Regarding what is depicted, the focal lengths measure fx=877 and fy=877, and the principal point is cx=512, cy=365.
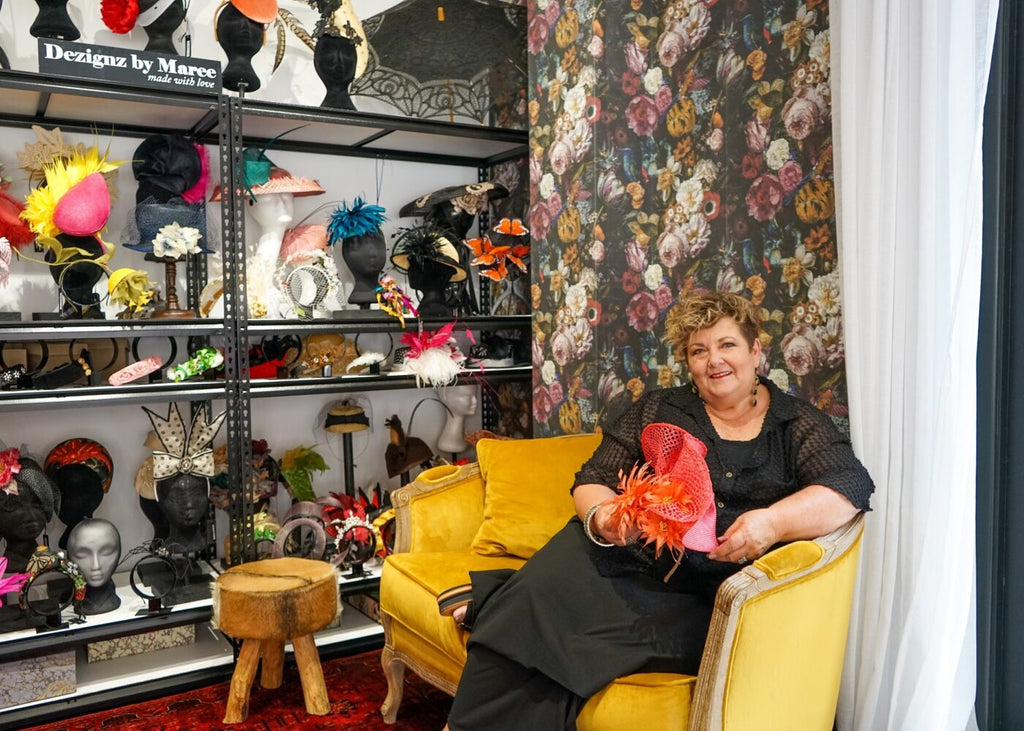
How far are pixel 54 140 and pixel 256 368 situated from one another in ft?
3.29

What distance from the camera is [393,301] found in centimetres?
332

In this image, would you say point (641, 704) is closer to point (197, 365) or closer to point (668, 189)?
point (668, 189)

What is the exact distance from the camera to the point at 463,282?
3689 mm

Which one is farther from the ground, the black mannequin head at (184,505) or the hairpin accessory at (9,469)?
the hairpin accessory at (9,469)

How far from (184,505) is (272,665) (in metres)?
0.62

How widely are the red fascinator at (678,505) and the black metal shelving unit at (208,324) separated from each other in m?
1.55

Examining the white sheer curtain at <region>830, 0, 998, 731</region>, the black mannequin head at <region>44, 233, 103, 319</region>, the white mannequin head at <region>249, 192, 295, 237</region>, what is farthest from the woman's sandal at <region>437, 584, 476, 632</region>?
the white mannequin head at <region>249, 192, 295, 237</region>

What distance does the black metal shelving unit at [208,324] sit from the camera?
2.71 m

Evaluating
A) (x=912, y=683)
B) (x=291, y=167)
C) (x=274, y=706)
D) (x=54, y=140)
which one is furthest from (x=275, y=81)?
(x=912, y=683)

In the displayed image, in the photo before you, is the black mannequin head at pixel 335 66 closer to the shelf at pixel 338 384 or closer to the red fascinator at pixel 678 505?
the shelf at pixel 338 384

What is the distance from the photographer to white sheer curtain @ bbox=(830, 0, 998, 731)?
2.03m

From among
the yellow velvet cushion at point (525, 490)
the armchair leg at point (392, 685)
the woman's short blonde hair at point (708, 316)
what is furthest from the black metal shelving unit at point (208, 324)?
the woman's short blonde hair at point (708, 316)

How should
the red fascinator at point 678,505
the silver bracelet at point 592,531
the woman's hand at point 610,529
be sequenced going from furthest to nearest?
the silver bracelet at point 592,531, the woman's hand at point 610,529, the red fascinator at point 678,505

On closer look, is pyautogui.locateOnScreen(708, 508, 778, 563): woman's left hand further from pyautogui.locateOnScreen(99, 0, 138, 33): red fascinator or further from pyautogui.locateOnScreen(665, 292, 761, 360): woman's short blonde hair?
pyautogui.locateOnScreen(99, 0, 138, 33): red fascinator
